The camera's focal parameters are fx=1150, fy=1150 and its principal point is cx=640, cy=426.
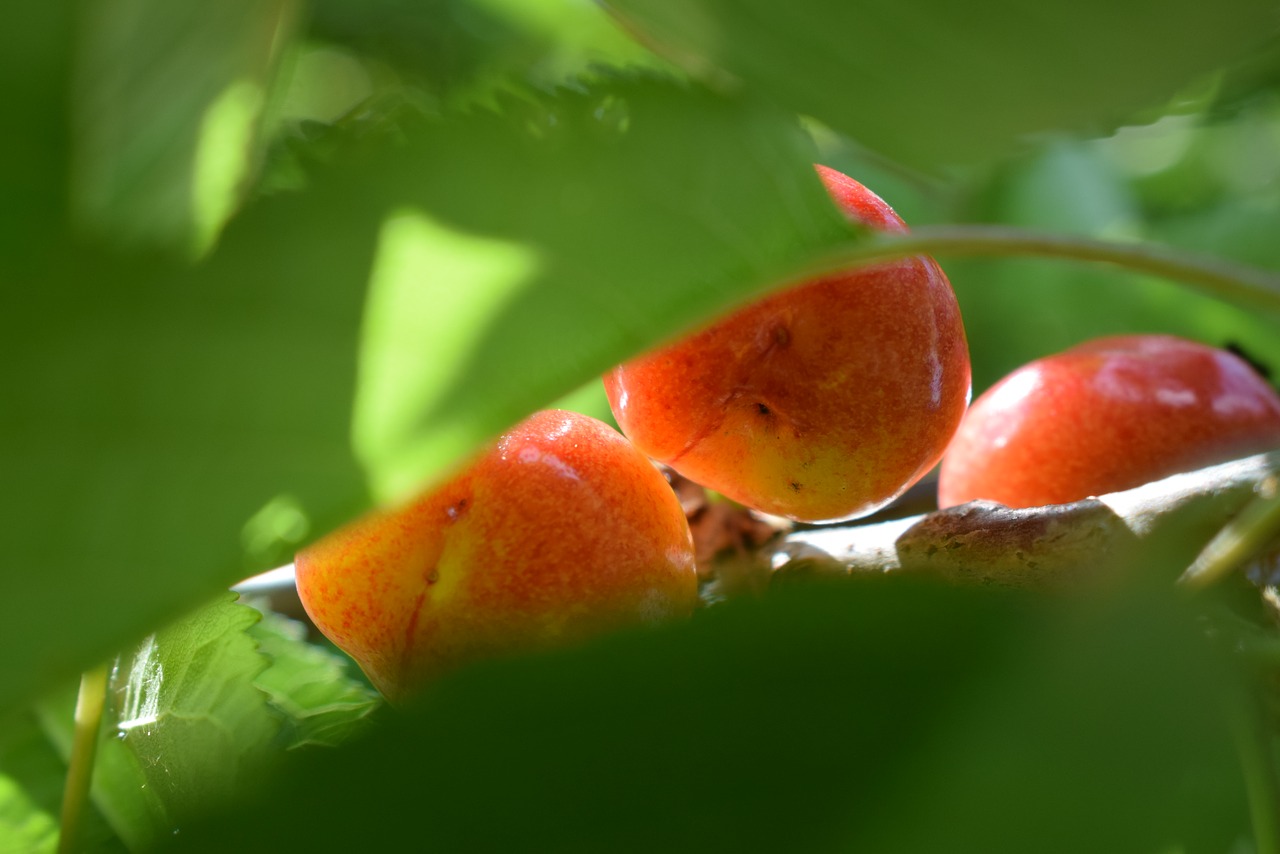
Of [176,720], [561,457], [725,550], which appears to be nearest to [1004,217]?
[725,550]

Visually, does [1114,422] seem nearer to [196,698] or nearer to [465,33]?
[196,698]

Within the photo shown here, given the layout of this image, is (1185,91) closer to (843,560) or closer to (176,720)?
(843,560)

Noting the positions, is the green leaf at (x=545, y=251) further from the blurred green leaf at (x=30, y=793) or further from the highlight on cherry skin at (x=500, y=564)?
the blurred green leaf at (x=30, y=793)

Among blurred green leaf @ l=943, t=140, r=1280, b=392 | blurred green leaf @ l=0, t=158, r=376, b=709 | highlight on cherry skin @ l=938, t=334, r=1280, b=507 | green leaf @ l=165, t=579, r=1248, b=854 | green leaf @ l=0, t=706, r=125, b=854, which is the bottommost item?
blurred green leaf @ l=943, t=140, r=1280, b=392

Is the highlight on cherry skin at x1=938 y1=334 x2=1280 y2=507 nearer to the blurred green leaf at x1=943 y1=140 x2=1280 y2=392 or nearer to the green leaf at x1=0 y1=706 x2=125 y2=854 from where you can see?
the blurred green leaf at x1=943 y1=140 x2=1280 y2=392

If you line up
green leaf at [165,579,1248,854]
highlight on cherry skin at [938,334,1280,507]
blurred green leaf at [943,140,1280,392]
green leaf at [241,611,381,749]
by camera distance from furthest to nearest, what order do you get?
blurred green leaf at [943,140,1280,392] → highlight on cherry skin at [938,334,1280,507] → green leaf at [241,611,381,749] → green leaf at [165,579,1248,854]

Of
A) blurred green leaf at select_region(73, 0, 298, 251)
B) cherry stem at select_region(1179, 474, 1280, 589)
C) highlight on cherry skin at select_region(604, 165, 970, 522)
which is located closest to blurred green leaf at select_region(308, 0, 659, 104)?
highlight on cherry skin at select_region(604, 165, 970, 522)
